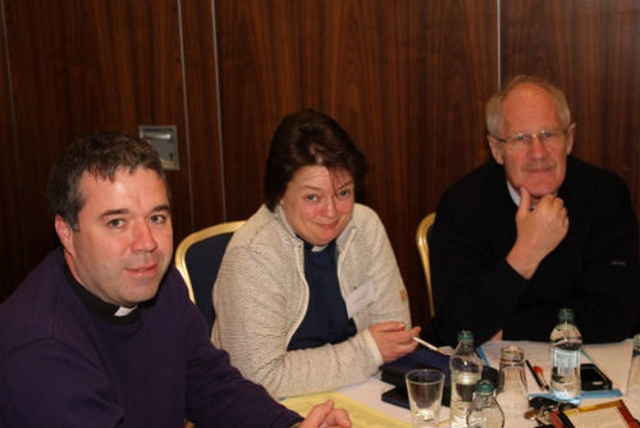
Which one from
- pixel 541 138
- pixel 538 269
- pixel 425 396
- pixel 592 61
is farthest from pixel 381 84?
pixel 425 396

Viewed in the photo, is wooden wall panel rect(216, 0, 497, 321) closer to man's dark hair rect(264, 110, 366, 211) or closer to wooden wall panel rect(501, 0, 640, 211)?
wooden wall panel rect(501, 0, 640, 211)

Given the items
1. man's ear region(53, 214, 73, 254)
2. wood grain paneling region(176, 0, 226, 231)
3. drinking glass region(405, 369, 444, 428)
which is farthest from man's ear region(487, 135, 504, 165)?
wood grain paneling region(176, 0, 226, 231)

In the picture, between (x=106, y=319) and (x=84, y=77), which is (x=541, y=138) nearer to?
(x=106, y=319)

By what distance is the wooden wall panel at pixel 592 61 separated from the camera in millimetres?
3404

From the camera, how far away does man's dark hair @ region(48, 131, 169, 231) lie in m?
1.62

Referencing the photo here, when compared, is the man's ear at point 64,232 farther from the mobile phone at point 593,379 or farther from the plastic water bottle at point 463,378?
the mobile phone at point 593,379

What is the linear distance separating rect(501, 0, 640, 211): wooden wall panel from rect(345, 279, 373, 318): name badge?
1.55 metres

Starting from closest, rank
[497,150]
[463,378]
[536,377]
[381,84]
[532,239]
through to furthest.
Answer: [463,378], [536,377], [532,239], [497,150], [381,84]

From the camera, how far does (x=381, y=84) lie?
12.5 feet

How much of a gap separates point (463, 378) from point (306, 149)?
0.81 meters

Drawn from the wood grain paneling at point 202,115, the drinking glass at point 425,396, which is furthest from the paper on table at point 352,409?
the wood grain paneling at point 202,115

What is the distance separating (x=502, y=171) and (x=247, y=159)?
171 cm

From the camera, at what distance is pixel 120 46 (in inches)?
168

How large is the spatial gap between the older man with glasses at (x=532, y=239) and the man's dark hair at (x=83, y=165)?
1.25 metres
